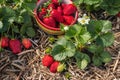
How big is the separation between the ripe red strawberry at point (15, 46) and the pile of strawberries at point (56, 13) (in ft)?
0.87

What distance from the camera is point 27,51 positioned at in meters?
3.01

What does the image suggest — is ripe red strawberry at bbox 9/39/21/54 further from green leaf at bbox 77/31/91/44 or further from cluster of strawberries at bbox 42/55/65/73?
green leaf at bbox 77/31/91/44

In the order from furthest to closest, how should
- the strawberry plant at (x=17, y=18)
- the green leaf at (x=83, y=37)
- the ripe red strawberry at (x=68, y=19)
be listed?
the ripe red strawberry at (x=68, y=19) < the strawberry plant at (x=17, y=18) < the green leaf at (x=83, y=37)

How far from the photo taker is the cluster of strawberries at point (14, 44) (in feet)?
9.74

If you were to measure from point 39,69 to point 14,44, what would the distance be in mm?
270

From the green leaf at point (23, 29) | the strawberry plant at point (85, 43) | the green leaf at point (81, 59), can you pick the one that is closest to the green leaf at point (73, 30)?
the strawberry plant at point (85, 43)

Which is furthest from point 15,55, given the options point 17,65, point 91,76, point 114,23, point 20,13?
point 114,23

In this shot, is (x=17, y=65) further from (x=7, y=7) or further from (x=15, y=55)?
(x=7, y=7)

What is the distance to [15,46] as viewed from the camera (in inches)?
117

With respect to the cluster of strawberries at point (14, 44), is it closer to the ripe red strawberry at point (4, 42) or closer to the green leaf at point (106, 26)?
the ripe red strawberry at point (4, 42)

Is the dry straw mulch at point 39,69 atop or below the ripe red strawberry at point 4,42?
below

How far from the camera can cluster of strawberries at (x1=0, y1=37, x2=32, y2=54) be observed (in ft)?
9.74

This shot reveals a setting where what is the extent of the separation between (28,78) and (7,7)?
56cm

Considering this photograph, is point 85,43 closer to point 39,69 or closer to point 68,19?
point 68,19
